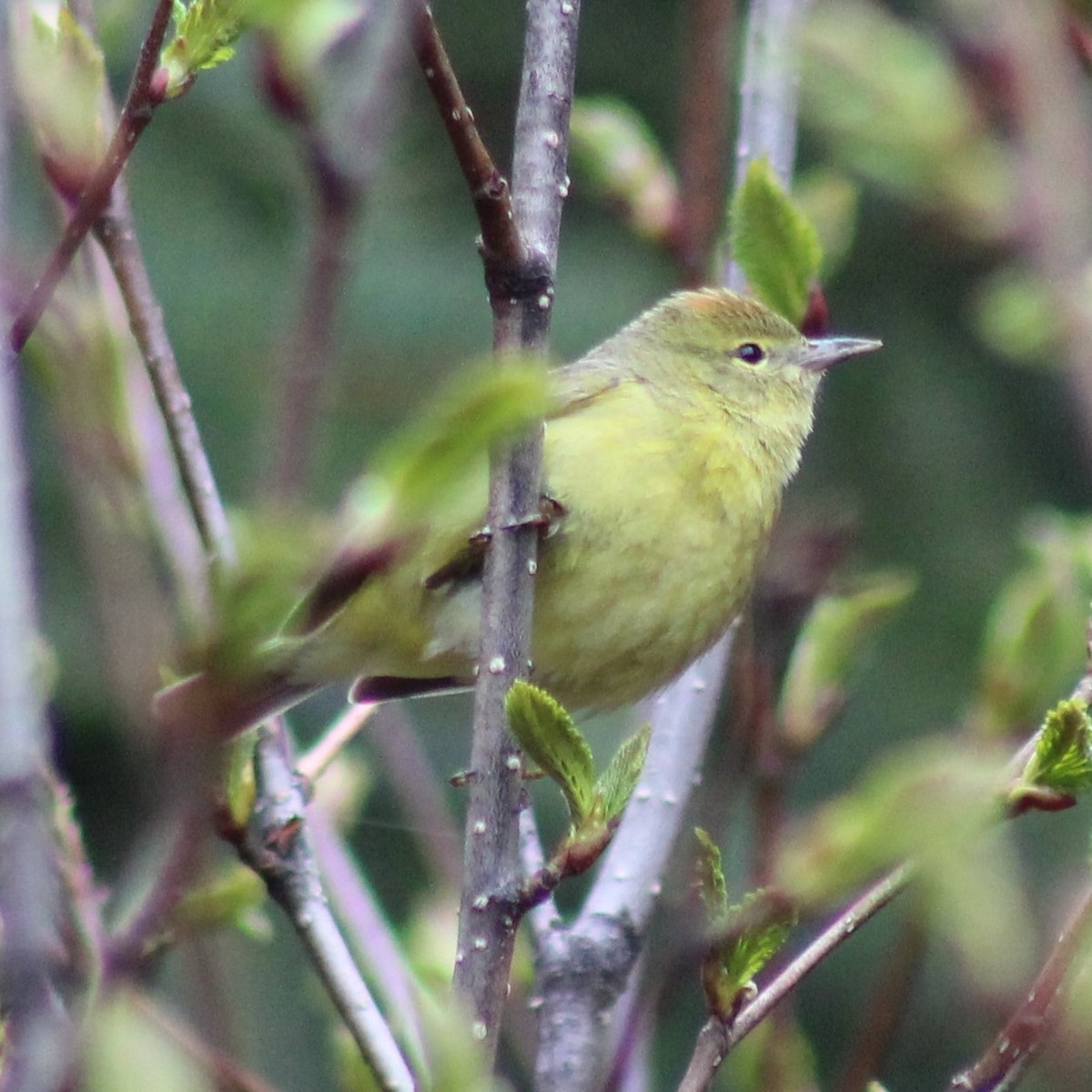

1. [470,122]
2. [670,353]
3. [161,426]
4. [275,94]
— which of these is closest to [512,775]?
[470,122]

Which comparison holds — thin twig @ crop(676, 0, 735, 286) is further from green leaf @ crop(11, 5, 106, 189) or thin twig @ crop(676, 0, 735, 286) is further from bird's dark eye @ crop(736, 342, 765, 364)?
green leaf @ crop(11, 5, 106, 189)

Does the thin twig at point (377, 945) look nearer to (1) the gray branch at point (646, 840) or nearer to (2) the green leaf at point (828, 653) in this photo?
(1) the gray branch at point (646, 840)

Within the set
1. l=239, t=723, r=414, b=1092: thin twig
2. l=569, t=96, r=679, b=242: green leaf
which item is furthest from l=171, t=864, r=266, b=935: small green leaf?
l=569, t=96, r=679, b=242: green leaf

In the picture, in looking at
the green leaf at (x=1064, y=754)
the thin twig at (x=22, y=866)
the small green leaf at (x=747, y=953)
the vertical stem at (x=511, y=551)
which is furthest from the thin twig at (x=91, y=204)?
the green leaf at (x=1064, y=754)

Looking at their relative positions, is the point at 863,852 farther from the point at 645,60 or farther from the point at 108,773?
the point at 645,60

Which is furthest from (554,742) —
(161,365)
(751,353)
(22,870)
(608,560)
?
(751,353)

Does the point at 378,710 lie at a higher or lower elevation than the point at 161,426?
lower
